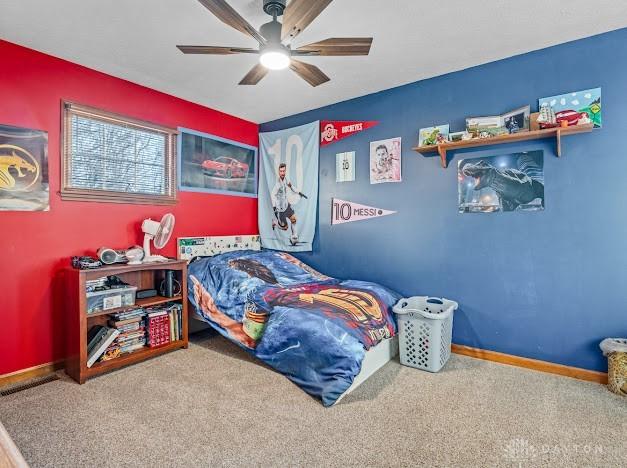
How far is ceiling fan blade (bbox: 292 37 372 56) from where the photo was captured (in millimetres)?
1953

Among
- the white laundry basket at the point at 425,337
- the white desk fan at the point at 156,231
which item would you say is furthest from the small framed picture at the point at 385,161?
the white desk fan at the point at 156,231

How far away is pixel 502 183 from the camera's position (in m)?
2.73

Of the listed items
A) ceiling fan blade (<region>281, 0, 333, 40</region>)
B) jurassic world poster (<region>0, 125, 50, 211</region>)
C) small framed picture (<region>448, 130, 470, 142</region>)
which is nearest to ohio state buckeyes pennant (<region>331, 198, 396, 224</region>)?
small framed picture (<region>448, 130, 470, 142</region>)

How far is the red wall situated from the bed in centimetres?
86

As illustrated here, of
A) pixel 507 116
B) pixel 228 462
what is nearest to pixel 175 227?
pixel 228 462

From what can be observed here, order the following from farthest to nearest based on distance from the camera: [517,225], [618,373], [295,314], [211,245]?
[211,245]
[517,225]
[295,314]
[618,373]

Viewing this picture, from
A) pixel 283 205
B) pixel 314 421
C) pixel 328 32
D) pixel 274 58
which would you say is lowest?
pixel 314 421

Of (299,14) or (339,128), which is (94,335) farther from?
(339,128)

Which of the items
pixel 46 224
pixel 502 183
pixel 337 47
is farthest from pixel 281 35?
pixel 46 224

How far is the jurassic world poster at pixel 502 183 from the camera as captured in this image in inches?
102

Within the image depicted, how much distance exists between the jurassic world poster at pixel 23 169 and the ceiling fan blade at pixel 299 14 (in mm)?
2087

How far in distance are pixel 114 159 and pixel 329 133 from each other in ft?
7.16

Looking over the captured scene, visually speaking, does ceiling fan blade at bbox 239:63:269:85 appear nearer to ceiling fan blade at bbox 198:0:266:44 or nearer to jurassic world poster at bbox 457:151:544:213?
ceiling fan blade at bbox 198:0:266:44

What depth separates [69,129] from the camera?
269cm
